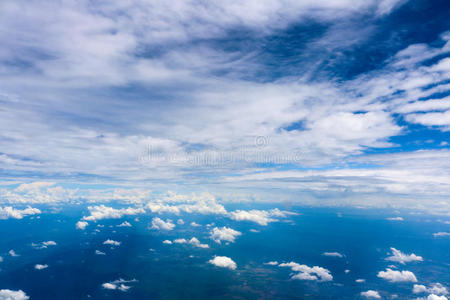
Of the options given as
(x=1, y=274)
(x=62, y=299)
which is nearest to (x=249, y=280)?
(x=62, y=299)

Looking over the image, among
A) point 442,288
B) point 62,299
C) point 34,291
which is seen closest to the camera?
point 62,299

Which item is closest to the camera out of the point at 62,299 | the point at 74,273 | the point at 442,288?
the point at 62,299

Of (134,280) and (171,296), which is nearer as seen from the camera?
(171,296)

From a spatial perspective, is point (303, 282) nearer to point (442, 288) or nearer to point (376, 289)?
point (376, 289)

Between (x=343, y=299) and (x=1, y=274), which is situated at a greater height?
(x=1, y=274)

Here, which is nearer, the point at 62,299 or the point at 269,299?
the point at 62,299

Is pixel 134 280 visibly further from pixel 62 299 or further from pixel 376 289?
pixel 376 289

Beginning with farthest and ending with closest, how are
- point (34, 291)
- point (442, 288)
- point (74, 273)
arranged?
point (74, 273) < point (442, 288) < point (34, 291)

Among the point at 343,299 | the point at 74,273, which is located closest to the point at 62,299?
the point at 74,273

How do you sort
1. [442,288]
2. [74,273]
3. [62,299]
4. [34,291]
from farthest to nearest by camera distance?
1. [74,273]
2. [442,288]
3. [34,291]
4. [62,299]
